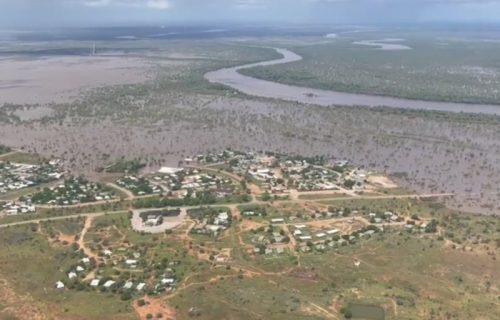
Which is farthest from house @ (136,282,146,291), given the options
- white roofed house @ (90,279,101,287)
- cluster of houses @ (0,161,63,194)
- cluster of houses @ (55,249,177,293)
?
cluster of houses @ (0,161,63,194)

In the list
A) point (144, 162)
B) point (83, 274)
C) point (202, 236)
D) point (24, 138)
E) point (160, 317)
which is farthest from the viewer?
point (24, 138)

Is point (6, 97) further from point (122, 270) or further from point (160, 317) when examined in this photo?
point (160, 317)

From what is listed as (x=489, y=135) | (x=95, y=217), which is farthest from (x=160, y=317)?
(x=489, y=135)

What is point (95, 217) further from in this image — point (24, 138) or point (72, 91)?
point (72, 91)

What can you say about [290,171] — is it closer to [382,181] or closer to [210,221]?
[382,181]

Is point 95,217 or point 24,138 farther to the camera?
point 24,138

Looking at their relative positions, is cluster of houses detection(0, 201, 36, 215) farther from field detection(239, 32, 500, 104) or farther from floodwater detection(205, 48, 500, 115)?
field detection(239, 32, 500, 104)

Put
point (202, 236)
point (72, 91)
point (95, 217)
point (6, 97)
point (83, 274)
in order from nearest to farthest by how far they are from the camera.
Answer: point (83, 274), point (202, 236), point (95, 217), point (6, 97), point (72, 91)
